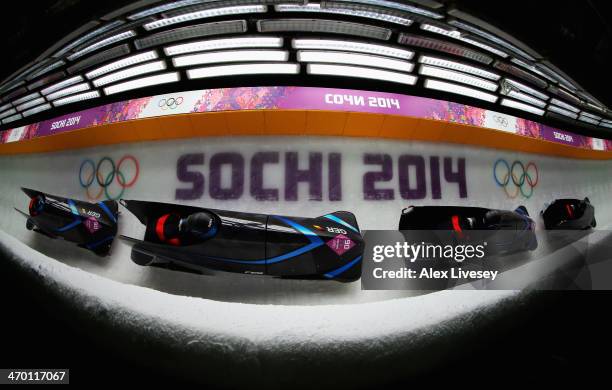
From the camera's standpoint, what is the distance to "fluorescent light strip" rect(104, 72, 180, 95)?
262 cm

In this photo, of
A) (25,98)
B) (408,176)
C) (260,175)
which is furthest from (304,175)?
(25,98)

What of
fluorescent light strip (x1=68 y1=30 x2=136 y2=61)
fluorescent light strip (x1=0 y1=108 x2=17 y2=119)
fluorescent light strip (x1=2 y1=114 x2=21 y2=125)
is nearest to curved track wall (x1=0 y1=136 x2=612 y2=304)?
fluorescent light strip (x1=68 y1=30 x2=136 y2=61)

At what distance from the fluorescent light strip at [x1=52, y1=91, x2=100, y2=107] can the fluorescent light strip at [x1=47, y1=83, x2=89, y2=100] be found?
0.18 feet

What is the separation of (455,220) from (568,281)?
1673mm

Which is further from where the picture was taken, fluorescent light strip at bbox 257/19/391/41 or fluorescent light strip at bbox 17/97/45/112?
fluorescent light strip at bbox 17/97/45/112

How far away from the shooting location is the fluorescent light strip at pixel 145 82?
262 cm

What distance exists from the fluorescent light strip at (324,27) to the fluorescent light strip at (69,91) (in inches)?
102

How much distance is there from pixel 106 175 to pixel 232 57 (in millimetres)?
2263

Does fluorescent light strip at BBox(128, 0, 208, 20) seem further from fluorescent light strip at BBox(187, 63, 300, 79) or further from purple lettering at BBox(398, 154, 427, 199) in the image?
purple lettering at BBox(398, 154, 427, 199)

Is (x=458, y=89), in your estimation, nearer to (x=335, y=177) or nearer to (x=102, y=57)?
(x=335, y=177)

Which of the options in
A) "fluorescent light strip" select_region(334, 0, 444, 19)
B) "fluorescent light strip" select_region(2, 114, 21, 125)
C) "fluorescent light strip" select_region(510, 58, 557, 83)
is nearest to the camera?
"fluorescent light strip" select_region(334, 0, 444, 19)

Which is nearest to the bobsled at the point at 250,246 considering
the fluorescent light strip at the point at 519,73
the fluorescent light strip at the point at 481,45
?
the fluorescent light strip at the point at 481,45

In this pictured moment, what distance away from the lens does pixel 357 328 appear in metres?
1.76

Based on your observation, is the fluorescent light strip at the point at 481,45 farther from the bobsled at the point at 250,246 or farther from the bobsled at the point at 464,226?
the bobsled at the point at 250,246
